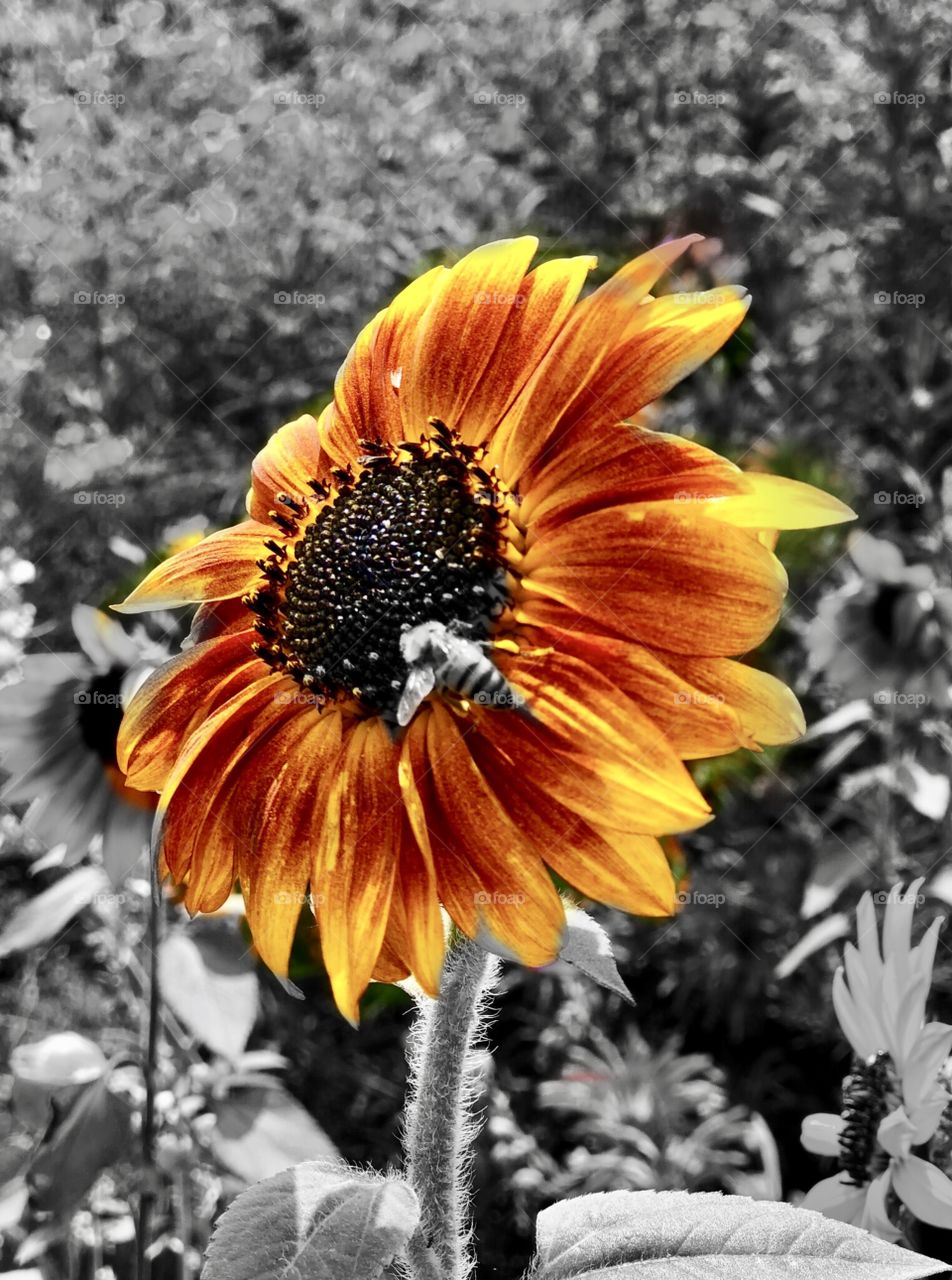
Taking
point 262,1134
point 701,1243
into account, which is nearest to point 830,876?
point 262,1134

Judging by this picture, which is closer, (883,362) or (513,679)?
(513,679)

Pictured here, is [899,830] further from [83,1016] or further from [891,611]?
[83,1016]

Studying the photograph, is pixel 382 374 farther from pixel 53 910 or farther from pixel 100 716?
pixel 53 910

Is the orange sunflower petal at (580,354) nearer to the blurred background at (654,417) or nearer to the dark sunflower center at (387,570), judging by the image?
the dark sunflower center at (387,570)

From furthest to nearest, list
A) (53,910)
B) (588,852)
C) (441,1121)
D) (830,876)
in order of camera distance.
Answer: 1. (830,876)
2. (53,910)
3. (441,1121)
4. (588,852)

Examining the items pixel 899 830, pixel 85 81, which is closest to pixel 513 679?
pixel 899 830

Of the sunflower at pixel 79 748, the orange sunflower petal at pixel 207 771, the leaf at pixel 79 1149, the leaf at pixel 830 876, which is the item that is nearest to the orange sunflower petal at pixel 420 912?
the orange sunflower petal at pixel 207 771

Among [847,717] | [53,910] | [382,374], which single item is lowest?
[847,717]
